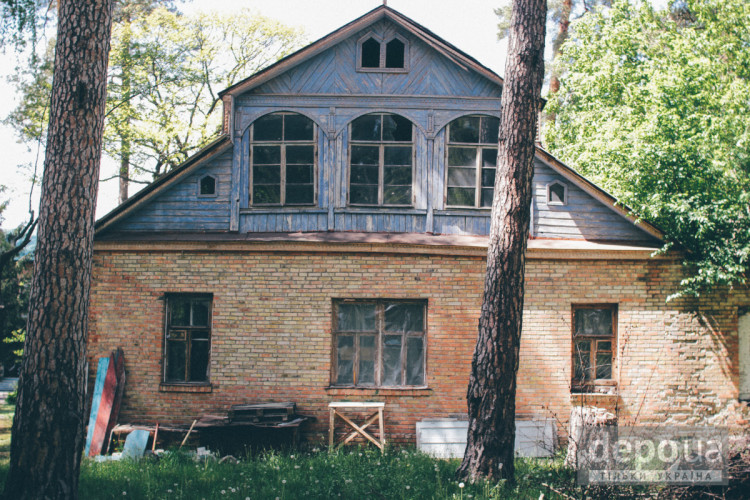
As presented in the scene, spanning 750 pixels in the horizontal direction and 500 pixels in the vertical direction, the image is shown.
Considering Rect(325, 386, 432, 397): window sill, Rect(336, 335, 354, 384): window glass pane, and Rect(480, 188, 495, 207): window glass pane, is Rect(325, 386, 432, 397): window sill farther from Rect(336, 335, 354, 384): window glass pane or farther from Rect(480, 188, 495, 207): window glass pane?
Rect(480, 188, 495, 207): window glass pane

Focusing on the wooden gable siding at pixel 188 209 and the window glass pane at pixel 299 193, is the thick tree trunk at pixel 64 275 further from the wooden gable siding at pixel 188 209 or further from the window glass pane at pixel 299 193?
the window glass pane at pixel 299 193

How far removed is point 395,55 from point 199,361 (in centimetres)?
652

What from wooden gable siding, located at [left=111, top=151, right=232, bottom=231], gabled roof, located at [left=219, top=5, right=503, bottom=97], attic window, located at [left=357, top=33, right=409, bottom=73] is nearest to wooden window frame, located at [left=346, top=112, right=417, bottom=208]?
attic window, located at [left=357, top=33, right=409, bottom=73]

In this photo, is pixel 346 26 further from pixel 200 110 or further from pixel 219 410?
pixel 200 110

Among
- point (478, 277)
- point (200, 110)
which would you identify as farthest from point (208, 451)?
point (200, 110)

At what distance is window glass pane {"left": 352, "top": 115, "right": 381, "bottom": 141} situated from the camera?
37.5 feet

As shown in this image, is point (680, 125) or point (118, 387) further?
point (680, 125)

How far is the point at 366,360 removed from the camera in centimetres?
1102

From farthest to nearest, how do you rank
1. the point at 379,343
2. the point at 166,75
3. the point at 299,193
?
Result: the point at 166,75, the point at 299,193, the point at 379,343

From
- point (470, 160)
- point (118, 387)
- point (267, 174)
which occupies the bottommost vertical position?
point (118, 387)

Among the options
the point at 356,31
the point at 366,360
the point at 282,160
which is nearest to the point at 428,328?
the point at 366,360

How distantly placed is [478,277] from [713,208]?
4019 millimetres

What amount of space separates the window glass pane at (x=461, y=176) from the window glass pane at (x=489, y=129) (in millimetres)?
595

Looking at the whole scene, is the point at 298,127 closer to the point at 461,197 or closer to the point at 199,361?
the point at 461,197
